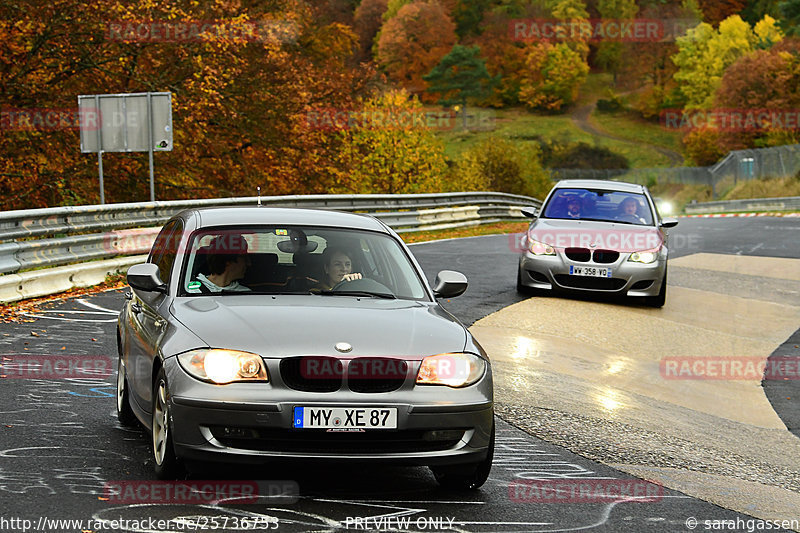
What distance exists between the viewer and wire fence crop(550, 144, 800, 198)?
2537 inches

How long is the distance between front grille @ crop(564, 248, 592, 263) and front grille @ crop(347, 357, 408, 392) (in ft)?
33.8

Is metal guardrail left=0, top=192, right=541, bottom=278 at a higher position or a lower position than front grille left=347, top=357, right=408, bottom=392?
lower

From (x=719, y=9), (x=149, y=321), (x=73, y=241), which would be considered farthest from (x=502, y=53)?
(x=149, y=321)

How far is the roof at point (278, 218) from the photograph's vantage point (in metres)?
7.01

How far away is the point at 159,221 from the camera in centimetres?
1806

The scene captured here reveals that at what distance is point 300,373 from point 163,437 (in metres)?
0.83

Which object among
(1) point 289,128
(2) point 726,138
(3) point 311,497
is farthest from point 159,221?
(2) point 726,138

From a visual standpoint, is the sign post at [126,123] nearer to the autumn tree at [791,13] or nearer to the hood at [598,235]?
the hood at [598,235]

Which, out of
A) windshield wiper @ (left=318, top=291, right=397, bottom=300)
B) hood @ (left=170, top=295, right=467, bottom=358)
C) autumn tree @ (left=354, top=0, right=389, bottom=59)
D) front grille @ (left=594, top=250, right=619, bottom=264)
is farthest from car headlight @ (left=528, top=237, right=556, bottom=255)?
autumn tree @ (left=354, top=0, right=389, bottom=59)

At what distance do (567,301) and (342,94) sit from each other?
2894cm

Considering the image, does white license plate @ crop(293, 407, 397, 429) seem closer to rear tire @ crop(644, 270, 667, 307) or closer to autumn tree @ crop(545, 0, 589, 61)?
rear tire @ crop(644, 270, 667, 307)

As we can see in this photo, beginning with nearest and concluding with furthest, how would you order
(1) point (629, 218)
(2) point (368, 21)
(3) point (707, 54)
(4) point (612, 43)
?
(1) point (629, 218) < (3) point (707, 54) < (4) point (612, 43) < (2) point (368, 21)

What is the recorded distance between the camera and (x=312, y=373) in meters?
5.52

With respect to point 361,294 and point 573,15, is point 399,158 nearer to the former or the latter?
point 361,294
